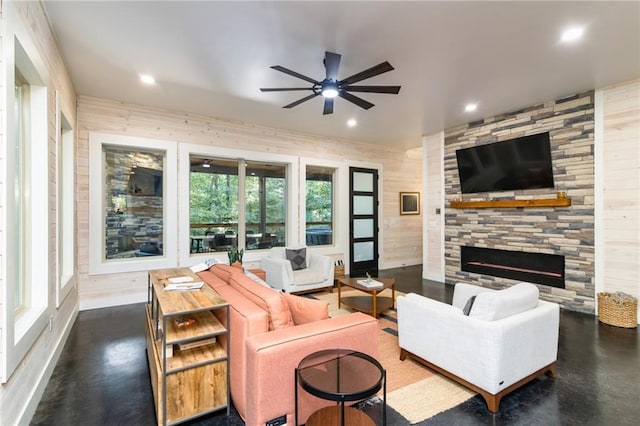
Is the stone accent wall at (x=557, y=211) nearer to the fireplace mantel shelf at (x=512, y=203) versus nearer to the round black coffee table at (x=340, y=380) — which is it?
the fireplace mantel shelf at (x=512, y=203)

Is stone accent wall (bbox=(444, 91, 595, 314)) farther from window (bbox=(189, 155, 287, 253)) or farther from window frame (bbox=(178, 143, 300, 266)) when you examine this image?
window (bbox=(189, 155, 287, 253))

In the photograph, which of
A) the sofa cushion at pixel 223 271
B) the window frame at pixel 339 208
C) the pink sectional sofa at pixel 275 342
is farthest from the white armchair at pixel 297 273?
the pink sectional sofa at pixel 275 342

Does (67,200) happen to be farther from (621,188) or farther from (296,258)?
(621,188)

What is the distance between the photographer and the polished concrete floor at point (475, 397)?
2.08 m

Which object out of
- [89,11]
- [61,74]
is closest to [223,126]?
[61,74]

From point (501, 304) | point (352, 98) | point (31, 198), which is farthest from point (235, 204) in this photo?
point (501, 304)

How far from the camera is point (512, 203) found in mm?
4988

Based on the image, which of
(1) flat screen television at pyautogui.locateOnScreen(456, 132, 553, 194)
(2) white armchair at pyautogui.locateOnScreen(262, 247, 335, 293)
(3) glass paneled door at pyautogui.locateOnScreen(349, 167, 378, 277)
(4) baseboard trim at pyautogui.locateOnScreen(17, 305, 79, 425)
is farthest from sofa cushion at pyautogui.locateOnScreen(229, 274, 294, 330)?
(3) glass paneled door at pyautogui.locateOnScreen(349, 167, 378, 277)

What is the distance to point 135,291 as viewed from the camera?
474cm

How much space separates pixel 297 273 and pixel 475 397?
3108 mm

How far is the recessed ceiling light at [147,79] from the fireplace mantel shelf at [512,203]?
5.35m

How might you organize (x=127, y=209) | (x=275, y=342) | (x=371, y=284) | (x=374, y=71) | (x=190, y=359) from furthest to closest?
(x=127, y=209)
(x=371, y=284)
(x=374, y=71)
(x=190, y=359)
(x=275, y=342)

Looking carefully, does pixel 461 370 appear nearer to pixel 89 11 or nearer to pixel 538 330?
pixel 538 330

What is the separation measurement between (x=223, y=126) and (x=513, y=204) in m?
5.14
